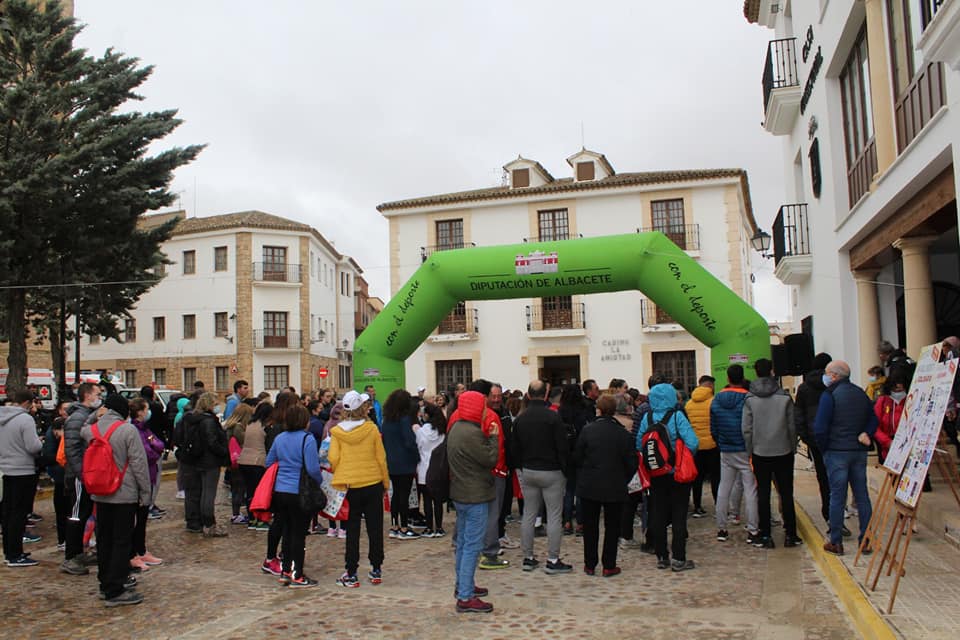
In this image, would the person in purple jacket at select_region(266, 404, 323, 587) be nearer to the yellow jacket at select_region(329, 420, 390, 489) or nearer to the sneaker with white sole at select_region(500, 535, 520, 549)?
the yellow jacket at select_region(329, 420, 390, 489)

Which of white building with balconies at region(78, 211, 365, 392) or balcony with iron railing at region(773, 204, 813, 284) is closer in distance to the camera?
balcony with iron railing at region(773, 204, 813, 284)

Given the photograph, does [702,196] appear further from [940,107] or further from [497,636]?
[497,636]

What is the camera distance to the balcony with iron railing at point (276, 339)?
38.3m

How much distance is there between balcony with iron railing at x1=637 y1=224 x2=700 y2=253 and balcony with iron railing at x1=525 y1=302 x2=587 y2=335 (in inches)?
143

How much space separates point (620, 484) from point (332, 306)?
40.0 m

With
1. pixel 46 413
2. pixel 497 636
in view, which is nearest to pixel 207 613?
pixel 497 636

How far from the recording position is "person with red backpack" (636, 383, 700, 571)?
23.8ft

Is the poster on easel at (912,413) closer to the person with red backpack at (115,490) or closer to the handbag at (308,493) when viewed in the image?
the handbag at (308,493)

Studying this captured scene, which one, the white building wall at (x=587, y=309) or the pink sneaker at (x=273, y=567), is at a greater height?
the white building wall at (x=587, y=309)

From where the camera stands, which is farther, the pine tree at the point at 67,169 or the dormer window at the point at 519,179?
the dormer window at the point at 519,179

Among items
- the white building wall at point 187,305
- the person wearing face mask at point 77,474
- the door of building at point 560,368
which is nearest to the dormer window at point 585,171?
the door of building at point 560,368

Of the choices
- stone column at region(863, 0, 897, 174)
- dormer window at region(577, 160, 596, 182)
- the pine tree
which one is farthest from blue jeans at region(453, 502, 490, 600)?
dormer window at region(577, 160, 596, 182)

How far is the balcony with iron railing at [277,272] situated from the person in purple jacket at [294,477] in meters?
33.0

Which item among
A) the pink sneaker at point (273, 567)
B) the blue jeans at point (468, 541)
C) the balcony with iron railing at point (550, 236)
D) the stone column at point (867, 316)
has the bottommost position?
the pink sneaker at point (273, 567)
